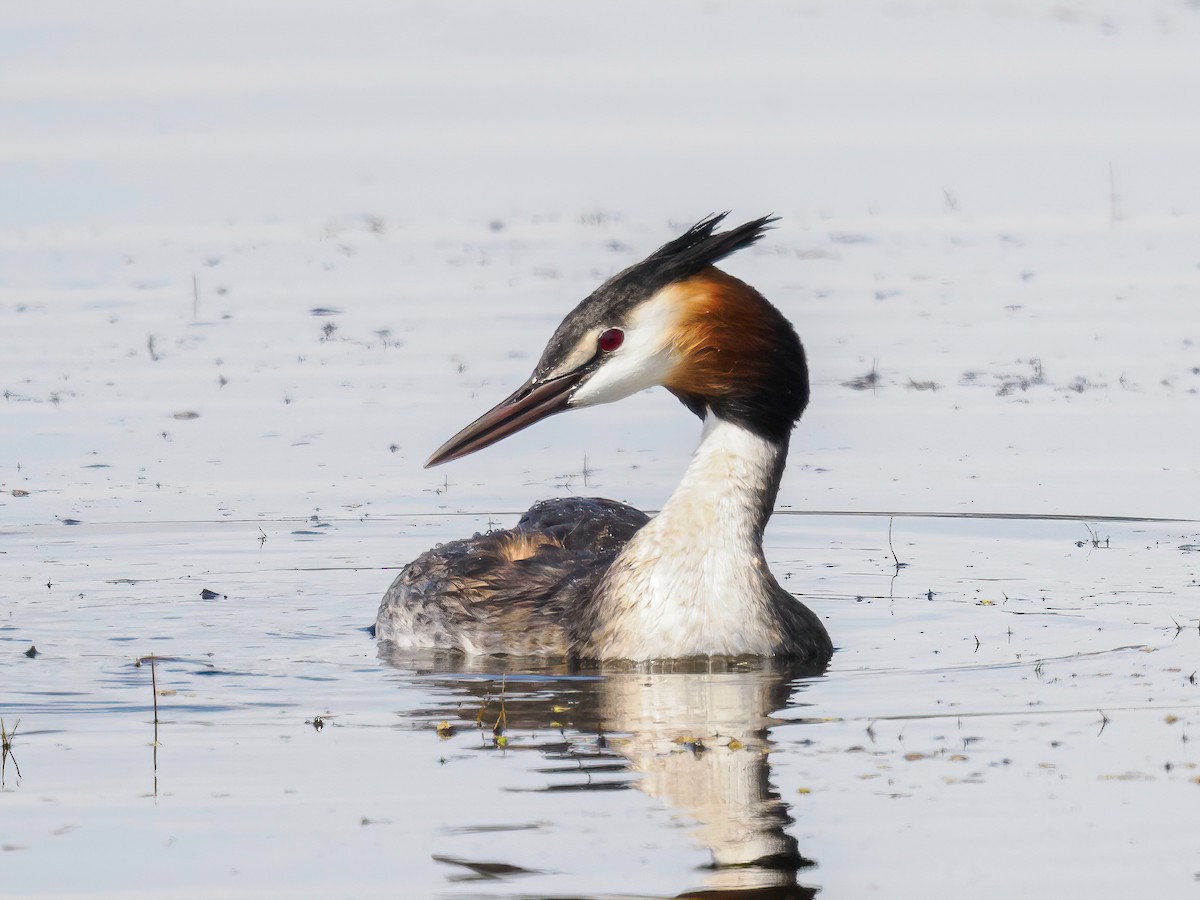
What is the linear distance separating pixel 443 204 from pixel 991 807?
15.8m

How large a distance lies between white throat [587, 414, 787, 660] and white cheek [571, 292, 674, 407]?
33 cm

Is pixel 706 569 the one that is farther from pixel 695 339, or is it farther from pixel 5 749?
pixel 5 749

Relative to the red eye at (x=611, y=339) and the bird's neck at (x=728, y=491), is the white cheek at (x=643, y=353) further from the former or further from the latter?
the bird's neck at (x=728, y=491)

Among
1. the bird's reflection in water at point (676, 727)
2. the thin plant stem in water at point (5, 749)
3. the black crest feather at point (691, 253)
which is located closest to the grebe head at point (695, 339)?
the black crest feather at point (691, 253)

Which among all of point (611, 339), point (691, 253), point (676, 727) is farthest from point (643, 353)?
point (676, 727)

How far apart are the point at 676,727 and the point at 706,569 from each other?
115 centimetres

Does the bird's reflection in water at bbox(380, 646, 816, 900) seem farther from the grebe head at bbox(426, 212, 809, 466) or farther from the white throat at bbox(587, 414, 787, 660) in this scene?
the grebe head at bbox(426, 212, 809, 466)

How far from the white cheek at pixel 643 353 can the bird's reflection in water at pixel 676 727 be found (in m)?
1.14

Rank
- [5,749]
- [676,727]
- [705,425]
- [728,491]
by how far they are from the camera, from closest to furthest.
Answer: [5,749], [676,727], [728,491], [705,425]

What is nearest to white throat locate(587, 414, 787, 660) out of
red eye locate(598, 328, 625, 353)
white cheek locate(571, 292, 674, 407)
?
white cheek locate(571, 292, 674, 407)

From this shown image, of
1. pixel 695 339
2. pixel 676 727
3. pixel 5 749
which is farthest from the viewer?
pixel 695 339

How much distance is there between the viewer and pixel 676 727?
8.64m

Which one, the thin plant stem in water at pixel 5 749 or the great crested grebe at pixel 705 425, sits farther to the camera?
the great crested grebe at pixel 705 425

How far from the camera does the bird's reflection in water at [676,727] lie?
7031mm
